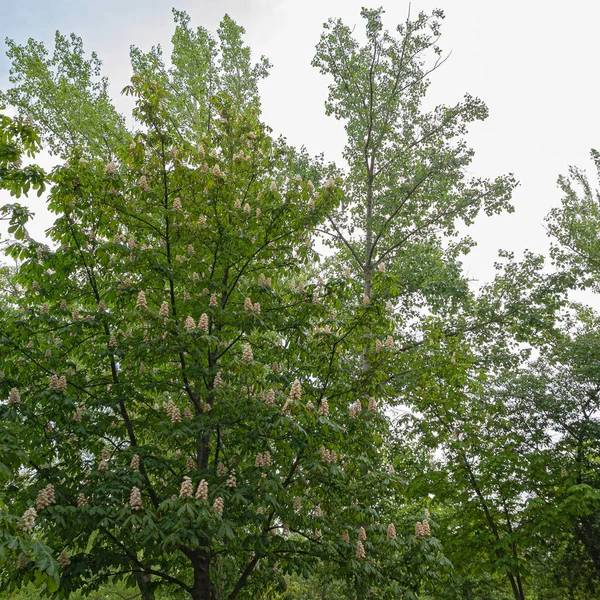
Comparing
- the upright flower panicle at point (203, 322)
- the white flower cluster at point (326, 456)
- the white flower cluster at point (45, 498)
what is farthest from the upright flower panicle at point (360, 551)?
the white flower cluster at point (45, 498)

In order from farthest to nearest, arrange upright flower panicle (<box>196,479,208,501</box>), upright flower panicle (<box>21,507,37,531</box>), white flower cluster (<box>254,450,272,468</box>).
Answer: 1. white flower cluster (<box>254,450,272,468</box>)
2. upright flower panicle (<box>196,479,208,501</box>)
3. upright flower panicle (<box>21,507,37,531</box>)

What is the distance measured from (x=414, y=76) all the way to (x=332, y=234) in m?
5.67

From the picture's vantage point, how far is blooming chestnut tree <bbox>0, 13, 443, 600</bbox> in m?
5.49

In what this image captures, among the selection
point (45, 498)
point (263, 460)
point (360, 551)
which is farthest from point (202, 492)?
point (360, 551)

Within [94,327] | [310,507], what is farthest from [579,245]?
[94,327]

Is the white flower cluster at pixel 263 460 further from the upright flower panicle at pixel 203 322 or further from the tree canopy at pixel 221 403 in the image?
the upright flower panicle at pixel 203 322

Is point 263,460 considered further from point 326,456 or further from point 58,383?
point 58,383

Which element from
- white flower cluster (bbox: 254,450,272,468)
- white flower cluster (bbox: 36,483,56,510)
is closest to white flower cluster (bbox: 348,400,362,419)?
white flower cluster (bbox: 254,450,272,468)

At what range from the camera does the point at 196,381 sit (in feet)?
21.9

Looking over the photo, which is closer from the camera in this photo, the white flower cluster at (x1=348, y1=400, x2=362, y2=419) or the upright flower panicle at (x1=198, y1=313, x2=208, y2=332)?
the upright flower panicle at (x1=198, y1=313, x2=208, y2=332)

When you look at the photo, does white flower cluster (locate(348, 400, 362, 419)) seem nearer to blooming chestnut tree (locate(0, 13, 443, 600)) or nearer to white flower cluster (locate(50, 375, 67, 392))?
blooming chestnut tree (locate(0, 13, 443, 600))

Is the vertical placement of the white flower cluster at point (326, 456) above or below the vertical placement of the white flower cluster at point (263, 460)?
above

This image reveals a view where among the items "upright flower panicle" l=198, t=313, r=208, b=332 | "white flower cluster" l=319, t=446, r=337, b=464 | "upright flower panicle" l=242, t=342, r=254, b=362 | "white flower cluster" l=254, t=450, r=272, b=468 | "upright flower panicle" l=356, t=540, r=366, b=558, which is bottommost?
"upright flower panicle" l=356, t=540, r=366, b=558

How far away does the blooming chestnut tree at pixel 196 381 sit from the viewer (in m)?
5.49
